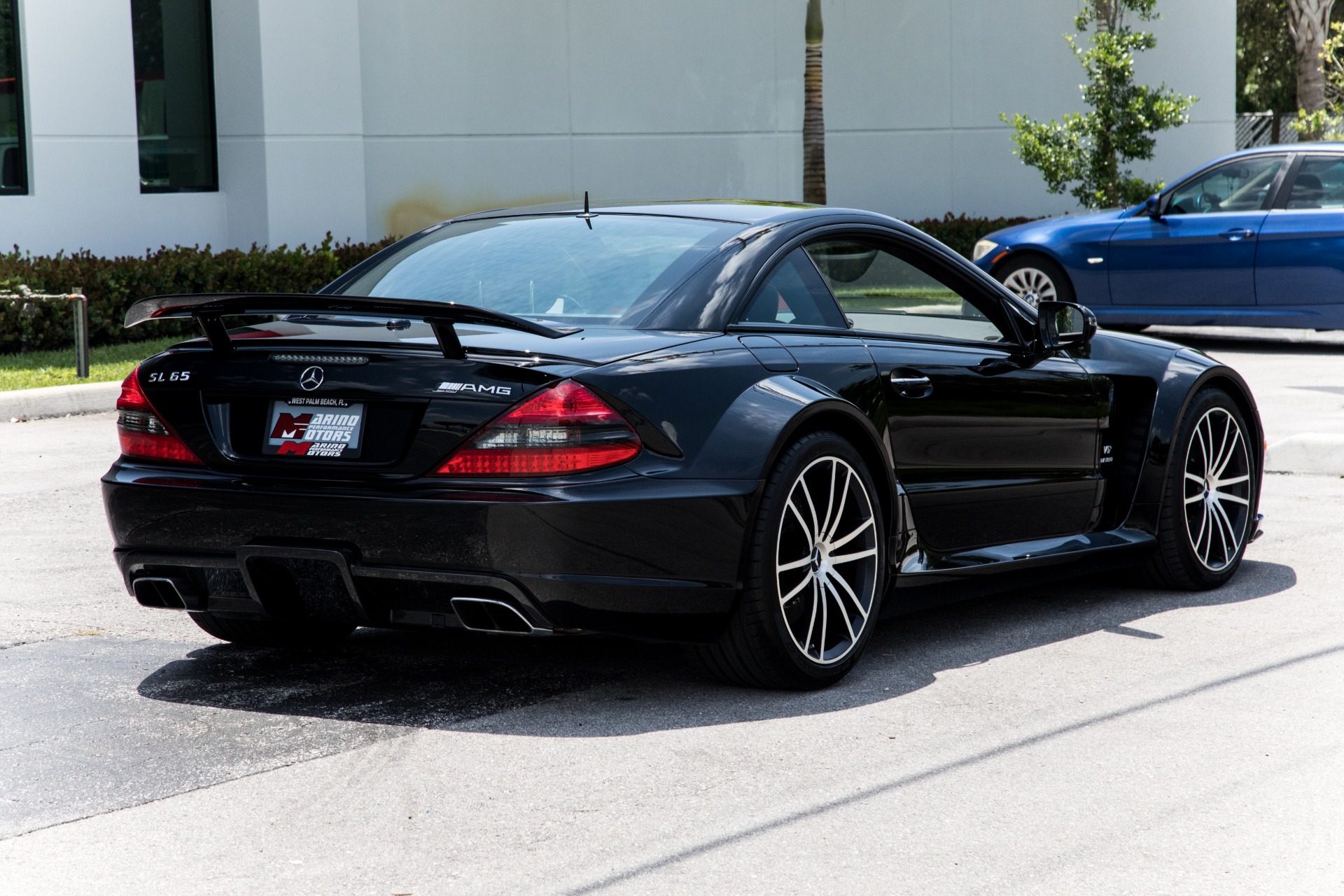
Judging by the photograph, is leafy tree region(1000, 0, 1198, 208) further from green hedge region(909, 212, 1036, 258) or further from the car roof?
the car roof

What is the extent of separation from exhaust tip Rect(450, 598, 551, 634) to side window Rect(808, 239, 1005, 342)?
1561 mm

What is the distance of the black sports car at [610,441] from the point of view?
14.5 feet

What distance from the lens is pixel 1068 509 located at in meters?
6.03

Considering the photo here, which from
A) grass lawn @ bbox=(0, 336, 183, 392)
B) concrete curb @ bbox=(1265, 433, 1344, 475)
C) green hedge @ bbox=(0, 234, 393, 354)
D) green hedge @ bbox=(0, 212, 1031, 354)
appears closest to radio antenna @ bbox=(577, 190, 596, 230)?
concrete curb @ bbox=(1265, 433, 1344, 475)

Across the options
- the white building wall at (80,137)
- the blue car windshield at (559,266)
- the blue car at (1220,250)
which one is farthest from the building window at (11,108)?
the blue car windshield at (559,266)

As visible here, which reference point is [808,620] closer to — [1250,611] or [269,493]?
[269,493]

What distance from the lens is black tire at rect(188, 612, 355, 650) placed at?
5.43m

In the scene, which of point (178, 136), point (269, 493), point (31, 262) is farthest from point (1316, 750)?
point (178, 136)

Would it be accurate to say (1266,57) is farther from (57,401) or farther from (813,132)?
(57,401)

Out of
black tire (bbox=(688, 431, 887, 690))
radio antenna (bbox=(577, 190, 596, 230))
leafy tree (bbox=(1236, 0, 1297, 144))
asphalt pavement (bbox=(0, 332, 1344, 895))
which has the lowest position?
asphalt pavement (bbox=(0, 332, 1344, 895))

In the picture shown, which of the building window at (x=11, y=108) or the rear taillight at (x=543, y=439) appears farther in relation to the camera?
the building window at (x=11, y=108)

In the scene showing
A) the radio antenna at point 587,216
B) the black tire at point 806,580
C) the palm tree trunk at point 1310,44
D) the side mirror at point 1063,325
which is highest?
the palm tree trunk at point 1310,44

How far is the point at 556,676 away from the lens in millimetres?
Result: 5164

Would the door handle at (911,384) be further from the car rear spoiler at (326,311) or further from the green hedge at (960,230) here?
the green hedge at (960,230)
